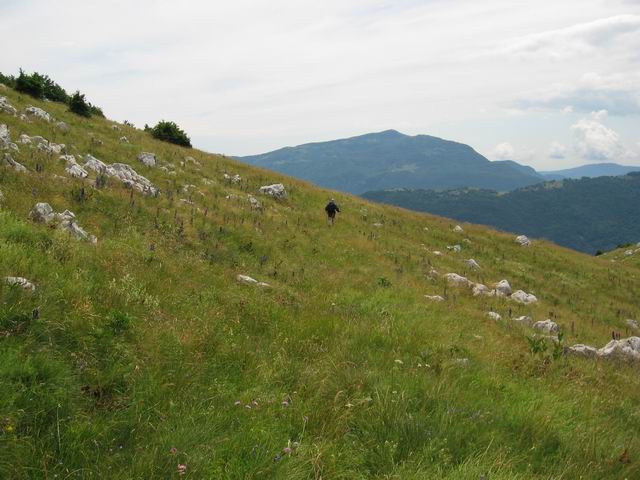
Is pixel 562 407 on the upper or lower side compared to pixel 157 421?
lower

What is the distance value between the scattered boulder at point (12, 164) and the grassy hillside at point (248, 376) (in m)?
0.36

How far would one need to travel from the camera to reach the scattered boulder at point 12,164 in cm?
980

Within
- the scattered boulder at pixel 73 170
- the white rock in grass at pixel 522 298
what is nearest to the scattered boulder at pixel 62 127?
the scattered boulder at pixel 73 170

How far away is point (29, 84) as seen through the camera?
22.7 m

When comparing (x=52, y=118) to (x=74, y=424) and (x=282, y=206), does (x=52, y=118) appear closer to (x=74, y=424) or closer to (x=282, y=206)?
(x=282, y=206)

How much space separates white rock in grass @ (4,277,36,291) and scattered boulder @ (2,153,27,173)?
22.0 ft

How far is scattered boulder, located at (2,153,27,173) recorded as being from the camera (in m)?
9.80

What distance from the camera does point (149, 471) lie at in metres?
2.86

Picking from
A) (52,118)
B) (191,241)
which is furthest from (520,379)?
(52,118)

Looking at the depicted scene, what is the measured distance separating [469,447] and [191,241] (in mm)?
8910

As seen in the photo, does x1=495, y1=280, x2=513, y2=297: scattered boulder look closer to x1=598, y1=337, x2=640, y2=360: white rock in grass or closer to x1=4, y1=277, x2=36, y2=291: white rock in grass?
x1=598, y1=337, x2=640, y2=360: white rock in grass

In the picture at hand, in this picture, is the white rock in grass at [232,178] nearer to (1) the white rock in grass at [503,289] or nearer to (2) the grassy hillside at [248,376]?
(2) the grassy hillside at [248,376]

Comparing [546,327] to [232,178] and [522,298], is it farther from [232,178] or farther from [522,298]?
[232,178]

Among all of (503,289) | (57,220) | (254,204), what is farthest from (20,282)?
(503,289)
